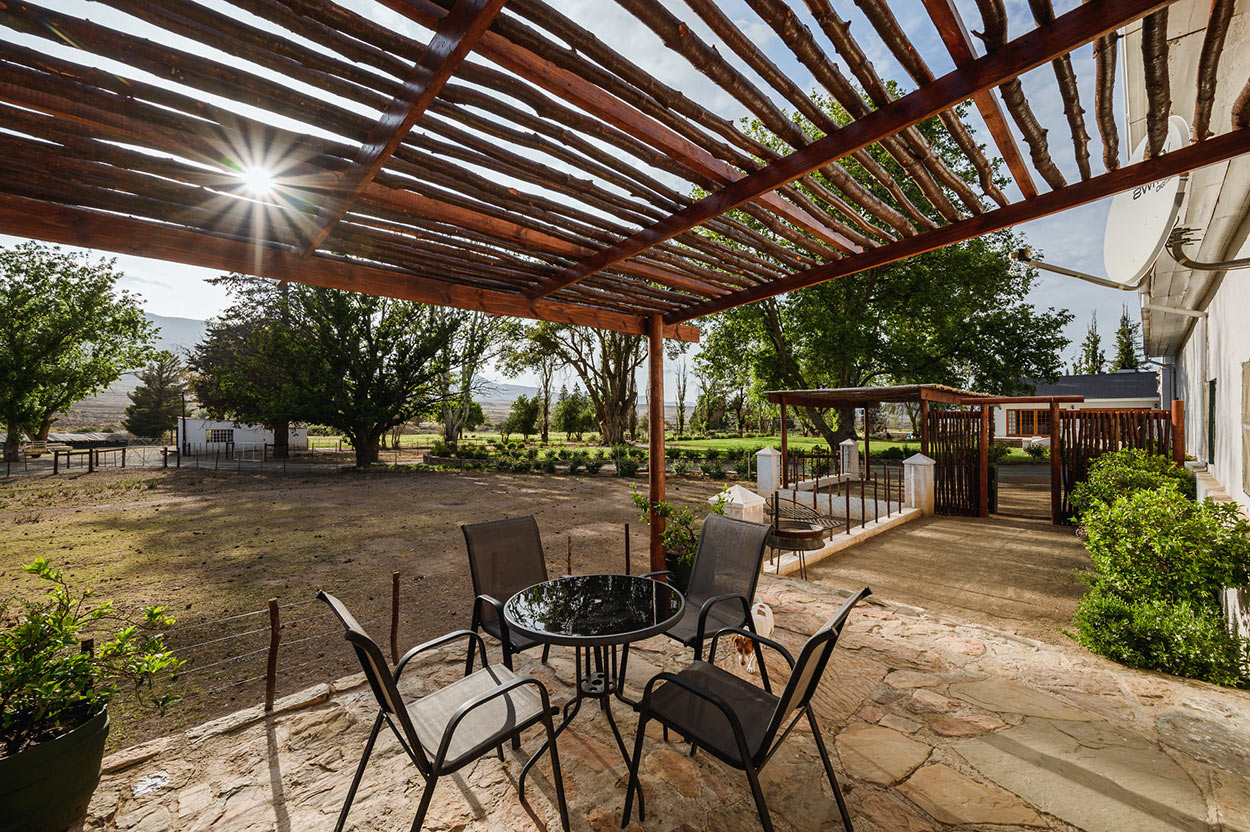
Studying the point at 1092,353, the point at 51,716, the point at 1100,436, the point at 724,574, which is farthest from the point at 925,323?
the point at 1092,353

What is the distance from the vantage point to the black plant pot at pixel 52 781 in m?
1.73

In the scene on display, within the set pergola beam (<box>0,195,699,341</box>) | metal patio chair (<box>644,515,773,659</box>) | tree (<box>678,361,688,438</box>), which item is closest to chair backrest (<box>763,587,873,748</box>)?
metal patio chair (<box>644,515,773,659</box>)

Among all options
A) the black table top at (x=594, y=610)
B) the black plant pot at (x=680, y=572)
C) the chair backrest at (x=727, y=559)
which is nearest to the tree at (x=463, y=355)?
the black plant pot at (x=680, y=572)

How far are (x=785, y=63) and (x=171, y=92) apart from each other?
91.2 inches

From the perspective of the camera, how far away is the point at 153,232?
2725mm

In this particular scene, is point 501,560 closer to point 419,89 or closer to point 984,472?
point 419,89

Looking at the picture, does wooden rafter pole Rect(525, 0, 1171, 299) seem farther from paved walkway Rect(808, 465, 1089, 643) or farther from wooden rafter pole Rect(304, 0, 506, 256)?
paved walkway Rect(808, 465, 1089, 643)

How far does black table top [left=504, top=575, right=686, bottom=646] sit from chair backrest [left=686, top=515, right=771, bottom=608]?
19.3 inches

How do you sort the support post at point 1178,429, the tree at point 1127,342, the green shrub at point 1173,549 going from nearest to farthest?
1. the green shrub at point 1173,549
2. the support post at point 1178,429
3. the tree at point 1127,342

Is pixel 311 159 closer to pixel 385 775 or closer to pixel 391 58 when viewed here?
pixel 391 58

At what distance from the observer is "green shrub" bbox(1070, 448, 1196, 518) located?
240 inches

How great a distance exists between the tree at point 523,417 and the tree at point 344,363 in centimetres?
1150

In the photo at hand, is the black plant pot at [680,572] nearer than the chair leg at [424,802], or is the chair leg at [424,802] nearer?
the chair leg at [424,802]

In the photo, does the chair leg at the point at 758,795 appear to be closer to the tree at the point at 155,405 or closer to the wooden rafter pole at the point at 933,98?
the wooden rafter pole at the point at 933,98
